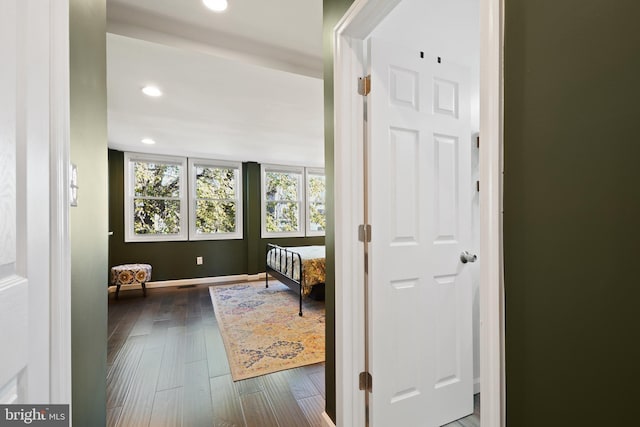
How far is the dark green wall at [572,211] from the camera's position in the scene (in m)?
0.48

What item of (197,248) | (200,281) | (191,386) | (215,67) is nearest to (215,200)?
(197,248)

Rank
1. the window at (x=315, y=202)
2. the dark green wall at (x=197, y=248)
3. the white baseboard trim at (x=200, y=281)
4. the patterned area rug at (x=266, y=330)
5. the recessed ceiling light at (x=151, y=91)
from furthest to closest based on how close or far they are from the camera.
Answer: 1. the window at (x=315, y=202)
2. the white baseboard trim at (x=200, y=281)
3. the dark green wall at (x=197, y=248)
4. the recessed ceiling light at (x=151, y=91)
5. the patterned area rug at (x=266, y=330)

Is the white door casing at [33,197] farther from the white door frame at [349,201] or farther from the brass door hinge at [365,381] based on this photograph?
the brass door hinge at [365,381]

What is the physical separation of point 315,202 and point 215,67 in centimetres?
449

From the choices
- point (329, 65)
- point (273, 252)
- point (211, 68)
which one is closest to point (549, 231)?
point (329, 65)

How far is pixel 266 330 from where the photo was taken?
10.3 feet

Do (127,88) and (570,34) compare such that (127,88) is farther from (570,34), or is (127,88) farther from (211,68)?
(570,34)

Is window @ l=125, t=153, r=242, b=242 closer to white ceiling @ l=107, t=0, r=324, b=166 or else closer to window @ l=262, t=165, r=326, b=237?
window @ l=262, t=165, r=326, b=237

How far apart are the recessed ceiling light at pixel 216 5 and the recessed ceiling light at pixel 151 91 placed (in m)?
1.20

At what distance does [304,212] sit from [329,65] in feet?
16.3

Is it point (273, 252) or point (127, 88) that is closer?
point (127, 88)

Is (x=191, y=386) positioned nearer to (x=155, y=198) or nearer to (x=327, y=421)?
(x=327, y=421)

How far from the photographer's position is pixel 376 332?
1388 millimetres

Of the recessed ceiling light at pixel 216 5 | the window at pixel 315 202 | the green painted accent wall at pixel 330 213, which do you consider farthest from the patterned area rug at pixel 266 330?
the recessed ceiling light at pixel 216 5
